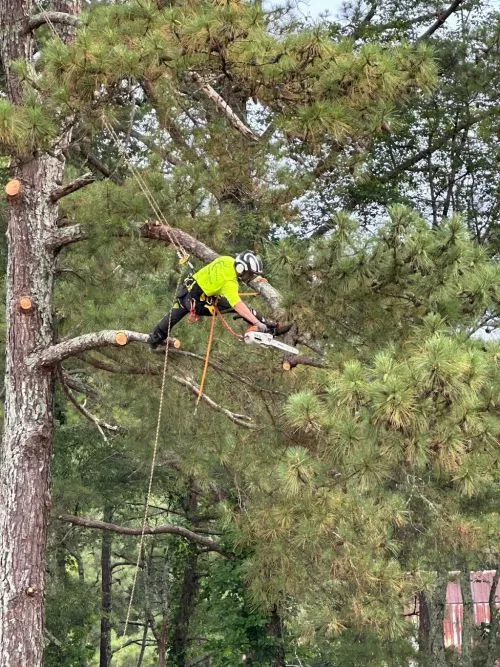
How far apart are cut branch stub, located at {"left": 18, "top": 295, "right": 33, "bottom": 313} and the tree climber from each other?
127 centimetres

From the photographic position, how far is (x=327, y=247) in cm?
560

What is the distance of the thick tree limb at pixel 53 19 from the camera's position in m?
6.66

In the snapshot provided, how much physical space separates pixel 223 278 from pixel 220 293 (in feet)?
0.68

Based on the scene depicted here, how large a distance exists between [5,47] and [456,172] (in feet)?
25.9

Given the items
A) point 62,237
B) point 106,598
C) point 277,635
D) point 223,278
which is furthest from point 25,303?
point 106,598

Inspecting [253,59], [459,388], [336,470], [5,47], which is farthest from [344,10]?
[459,388]

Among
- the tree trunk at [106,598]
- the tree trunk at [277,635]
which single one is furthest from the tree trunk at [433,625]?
the tree trunk at [106,598]

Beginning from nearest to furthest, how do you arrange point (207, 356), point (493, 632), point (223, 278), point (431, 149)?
point (223, 278) → point (207, 356) → point (431, 149) → point (493, 632)

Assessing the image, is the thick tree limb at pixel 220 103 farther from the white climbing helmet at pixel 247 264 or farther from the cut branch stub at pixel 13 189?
the cut branch stub at pixel 13 189

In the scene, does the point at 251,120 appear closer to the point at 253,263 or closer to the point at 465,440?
the point at 253,263

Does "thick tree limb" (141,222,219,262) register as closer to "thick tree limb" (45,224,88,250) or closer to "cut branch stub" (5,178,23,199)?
"thick tree limb" (45,224,88,250)

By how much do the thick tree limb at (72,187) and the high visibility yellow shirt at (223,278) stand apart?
1.47 metres

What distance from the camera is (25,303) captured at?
22.6ft

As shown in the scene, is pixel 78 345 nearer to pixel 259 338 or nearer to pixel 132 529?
pixel 259 338
